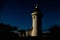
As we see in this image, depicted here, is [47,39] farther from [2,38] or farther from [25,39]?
[2,38]

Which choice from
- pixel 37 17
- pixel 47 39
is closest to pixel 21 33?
pixel 37 17

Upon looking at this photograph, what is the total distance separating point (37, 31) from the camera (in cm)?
3866

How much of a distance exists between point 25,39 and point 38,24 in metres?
11.2

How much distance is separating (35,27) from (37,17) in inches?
109

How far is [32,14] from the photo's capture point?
41.3 m

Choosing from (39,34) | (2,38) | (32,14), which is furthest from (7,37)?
(32,14)

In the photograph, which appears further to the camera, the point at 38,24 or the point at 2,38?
the point at 38,24

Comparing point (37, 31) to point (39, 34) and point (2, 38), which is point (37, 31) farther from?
point (2, 38)

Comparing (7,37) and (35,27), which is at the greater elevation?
(35,27)

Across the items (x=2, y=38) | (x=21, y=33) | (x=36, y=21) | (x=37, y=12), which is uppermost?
(x=37, y=12)

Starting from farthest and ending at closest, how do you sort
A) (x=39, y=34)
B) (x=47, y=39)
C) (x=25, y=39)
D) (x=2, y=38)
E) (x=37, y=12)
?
(x=37, y=12), (x=39, y=34), (x=47, y=39), (x=25, y=39), (x=2, y=38)

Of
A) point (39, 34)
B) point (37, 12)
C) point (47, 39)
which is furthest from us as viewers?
point (37, 12)

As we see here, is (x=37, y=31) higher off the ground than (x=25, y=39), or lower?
higher

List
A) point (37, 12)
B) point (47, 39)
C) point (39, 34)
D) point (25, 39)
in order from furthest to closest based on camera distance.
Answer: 1. point (37, 12)
2. point (39, 34)
3. point (47, 39)
4. point (25, 39)
